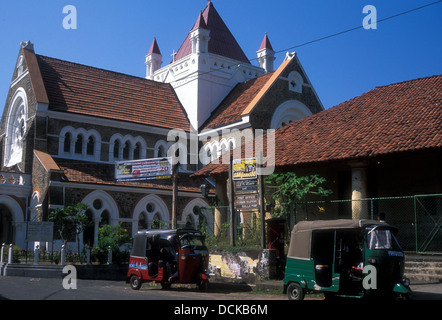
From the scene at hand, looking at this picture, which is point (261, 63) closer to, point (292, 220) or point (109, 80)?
point (109, 80)

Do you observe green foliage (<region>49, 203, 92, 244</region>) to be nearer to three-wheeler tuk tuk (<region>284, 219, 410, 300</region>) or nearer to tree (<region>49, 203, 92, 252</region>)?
tree (<region>49, 203, 92, 252</region>)

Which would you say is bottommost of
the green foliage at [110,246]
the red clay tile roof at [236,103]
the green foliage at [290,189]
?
the green foliage at [110,246]

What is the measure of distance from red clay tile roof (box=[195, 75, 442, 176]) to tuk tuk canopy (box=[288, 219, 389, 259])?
5.07m

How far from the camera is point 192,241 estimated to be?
53.0 feet

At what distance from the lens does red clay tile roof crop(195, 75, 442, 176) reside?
1670 cm

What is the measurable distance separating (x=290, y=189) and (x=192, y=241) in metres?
3.87

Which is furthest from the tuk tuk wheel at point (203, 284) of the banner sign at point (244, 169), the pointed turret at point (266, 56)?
the pointed turret at point (266, 56)

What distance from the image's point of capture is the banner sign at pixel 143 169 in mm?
28969

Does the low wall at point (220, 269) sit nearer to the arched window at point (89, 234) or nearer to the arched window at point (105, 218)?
the arched window at point (89, 234)

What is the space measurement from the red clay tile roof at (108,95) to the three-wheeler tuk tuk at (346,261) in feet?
71.2

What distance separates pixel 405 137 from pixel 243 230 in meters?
6.23

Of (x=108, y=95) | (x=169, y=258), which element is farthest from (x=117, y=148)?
(x=169, y=258)

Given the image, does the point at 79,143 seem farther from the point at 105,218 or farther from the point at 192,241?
the point at 192,241

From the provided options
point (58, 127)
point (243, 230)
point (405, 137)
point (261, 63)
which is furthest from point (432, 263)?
point (261, 63)
